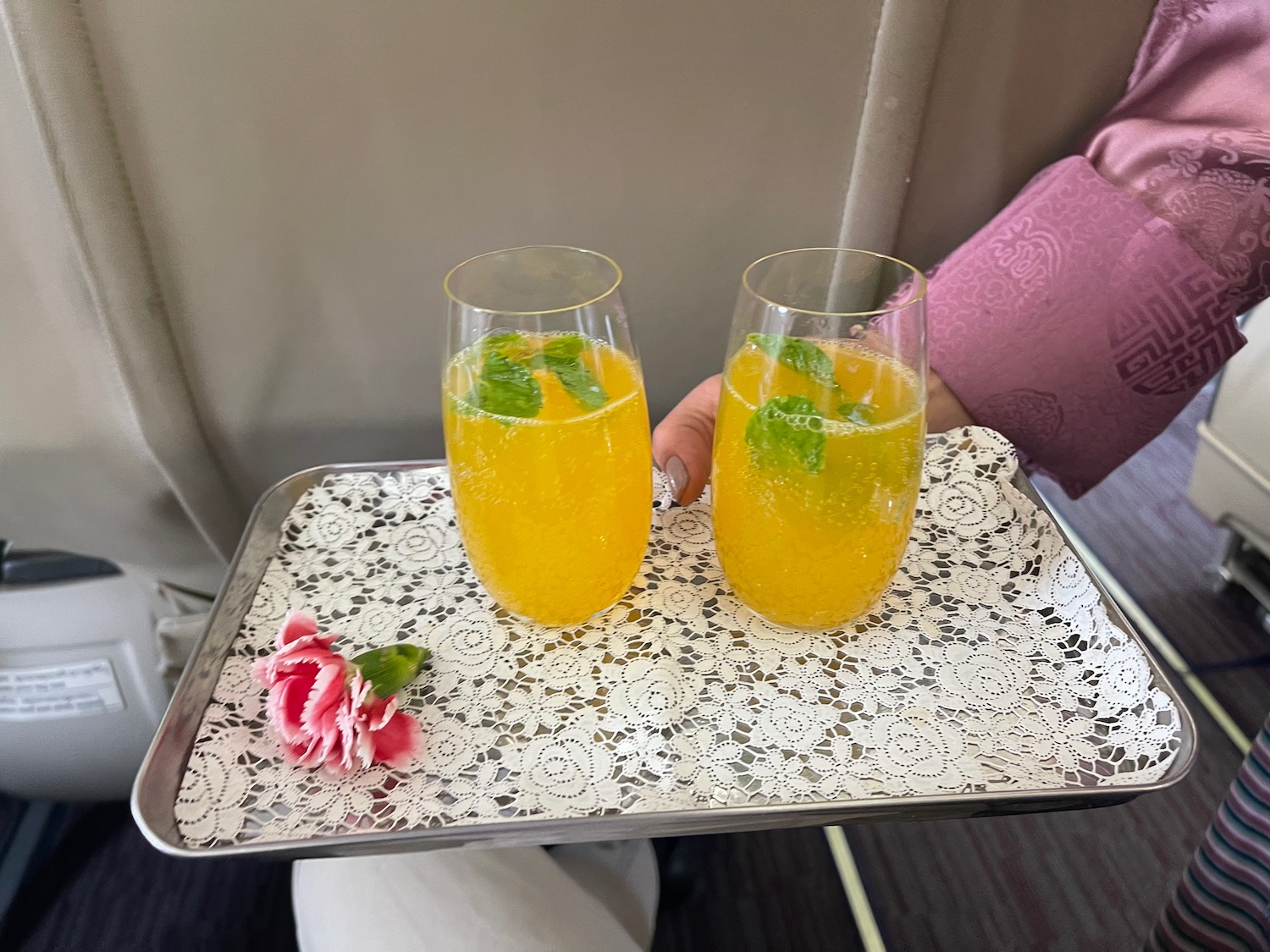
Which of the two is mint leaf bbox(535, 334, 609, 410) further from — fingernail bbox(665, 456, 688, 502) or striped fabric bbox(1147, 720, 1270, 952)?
striped fabric bbox(1147, 720, 1270, 952)

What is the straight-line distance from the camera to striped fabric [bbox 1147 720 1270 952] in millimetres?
563

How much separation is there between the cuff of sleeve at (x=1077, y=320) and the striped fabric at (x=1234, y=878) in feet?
0.86

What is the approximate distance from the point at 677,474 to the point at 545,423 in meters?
0.19

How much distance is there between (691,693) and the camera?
1.68ft

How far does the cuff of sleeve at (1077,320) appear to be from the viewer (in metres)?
0.65

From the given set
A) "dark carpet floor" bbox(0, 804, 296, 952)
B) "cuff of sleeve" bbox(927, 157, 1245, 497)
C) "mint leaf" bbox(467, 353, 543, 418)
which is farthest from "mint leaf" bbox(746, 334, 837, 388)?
"dark carpet floor" bbox(0, 804, 296, 952)

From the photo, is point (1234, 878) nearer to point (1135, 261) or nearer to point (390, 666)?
point (1135, 261)

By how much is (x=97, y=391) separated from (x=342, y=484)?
237mm

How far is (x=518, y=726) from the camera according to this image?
0.49 m

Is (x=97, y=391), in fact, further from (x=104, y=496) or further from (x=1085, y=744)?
(x=1085, y=744)

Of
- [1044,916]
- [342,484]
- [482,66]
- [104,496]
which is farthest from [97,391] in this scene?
[1044,916]

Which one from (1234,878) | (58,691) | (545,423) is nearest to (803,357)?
(545,423)

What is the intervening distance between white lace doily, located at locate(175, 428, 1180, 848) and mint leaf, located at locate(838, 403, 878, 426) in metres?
0.16

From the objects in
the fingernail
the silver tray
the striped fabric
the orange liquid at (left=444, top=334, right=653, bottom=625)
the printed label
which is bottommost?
the printed label
